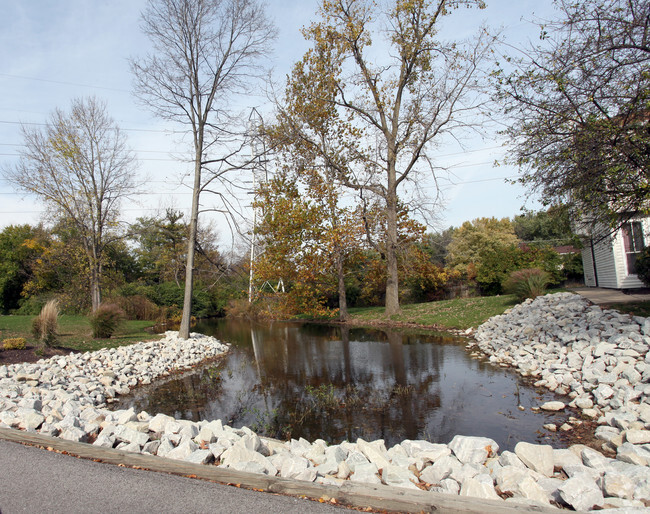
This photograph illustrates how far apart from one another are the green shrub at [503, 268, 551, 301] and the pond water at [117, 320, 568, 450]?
4.04 m

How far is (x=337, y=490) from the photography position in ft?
10.9

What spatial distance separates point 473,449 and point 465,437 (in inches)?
8.3

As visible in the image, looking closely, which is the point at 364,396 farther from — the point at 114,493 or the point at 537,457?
the point at 114,493

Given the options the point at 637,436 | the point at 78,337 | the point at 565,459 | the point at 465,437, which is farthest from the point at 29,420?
the point at 78,337

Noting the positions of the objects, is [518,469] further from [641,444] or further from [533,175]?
[533,175]

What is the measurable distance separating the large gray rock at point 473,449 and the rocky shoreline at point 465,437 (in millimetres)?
12

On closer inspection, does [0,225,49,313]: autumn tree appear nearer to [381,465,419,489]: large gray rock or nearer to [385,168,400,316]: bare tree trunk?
[385,168,400,316]: bare tree trunk

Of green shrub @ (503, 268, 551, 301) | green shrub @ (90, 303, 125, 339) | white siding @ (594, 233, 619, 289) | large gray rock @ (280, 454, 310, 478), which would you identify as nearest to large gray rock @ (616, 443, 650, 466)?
large gray rock @ (280, 454, 310, 478)

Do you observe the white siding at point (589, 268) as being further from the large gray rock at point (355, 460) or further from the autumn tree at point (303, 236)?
the large gray rock at point (355, 460)

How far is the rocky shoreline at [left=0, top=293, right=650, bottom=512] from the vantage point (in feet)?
11.7

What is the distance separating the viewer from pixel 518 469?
375 centimetres

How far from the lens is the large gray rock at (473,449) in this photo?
4336 millimetres

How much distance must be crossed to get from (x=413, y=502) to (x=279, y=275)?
18663 mm

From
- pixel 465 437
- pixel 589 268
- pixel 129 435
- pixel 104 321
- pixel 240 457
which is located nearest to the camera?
pixel 240 457
